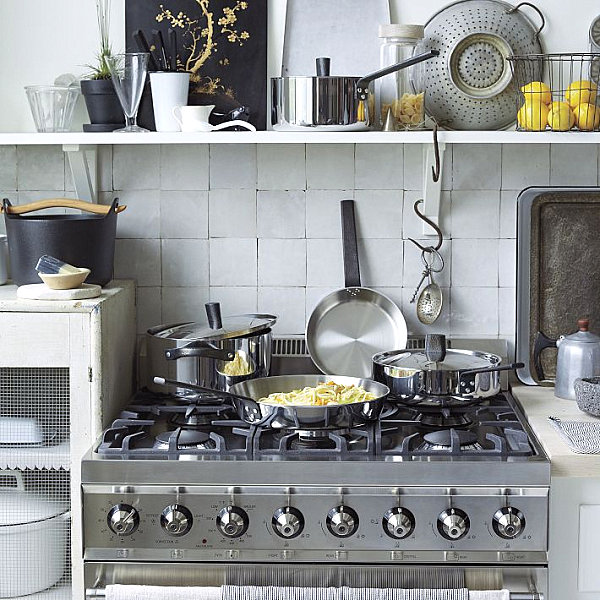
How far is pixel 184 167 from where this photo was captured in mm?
2584

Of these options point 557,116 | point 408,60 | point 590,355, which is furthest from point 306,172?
point 590,355

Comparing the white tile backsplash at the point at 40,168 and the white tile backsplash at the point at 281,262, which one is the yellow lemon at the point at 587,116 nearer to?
the white tile backsplash at the point at 281,262

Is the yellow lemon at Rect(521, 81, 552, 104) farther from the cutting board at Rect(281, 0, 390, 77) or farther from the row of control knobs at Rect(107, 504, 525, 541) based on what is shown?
the row of control knobs at Rect(107, 504, 525, 541)

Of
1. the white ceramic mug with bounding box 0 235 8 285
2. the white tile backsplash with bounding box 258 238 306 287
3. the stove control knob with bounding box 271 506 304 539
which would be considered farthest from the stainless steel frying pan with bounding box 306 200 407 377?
the white ceramic mug with bounding box 0 235 8 285

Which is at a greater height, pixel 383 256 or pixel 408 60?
pixel 408 60

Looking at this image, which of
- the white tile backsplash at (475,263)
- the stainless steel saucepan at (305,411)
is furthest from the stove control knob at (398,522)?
the white tile backsplash at (475,263)

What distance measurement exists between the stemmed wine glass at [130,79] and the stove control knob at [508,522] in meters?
1.19

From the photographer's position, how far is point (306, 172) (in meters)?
2.57

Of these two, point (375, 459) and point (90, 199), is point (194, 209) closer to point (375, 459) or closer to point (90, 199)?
point (90, 199)

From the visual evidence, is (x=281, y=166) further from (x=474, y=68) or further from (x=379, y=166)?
(x=474, y=68)

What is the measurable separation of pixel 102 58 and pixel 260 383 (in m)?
0.88

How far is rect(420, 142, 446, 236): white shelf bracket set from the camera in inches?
95.7

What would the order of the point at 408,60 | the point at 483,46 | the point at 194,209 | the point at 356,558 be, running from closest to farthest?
the point at 356,558 < the point at 408,60 < the point at 483,46 < the point at 194,209

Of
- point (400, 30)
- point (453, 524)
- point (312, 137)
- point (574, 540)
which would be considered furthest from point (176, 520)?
point (400, 30)
